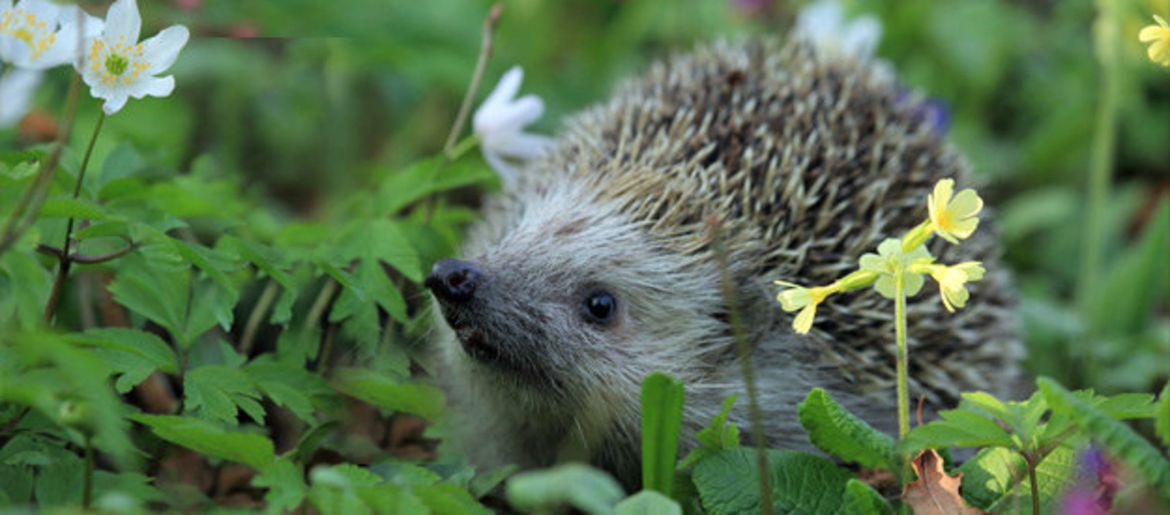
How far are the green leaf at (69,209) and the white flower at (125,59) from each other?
0.16 meters

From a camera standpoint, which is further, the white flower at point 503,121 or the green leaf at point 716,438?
the white flower at point 503,121

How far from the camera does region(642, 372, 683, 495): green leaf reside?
2.12 m

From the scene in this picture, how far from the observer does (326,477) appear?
5.30 ft

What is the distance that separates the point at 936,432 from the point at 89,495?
4.34 ft

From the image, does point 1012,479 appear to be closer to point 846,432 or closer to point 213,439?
point 846,432

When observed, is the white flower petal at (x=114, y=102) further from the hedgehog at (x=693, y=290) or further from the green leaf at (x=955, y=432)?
the green leaf at (x=955, y=432)

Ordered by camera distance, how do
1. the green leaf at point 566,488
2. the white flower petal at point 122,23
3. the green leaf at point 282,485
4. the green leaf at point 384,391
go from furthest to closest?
the green leaf at point 384,391
the white flower petal at point 122,23
the green leaf at point 282,485
the green leaf at point 566,488

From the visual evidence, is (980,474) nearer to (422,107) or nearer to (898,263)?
(898,263)

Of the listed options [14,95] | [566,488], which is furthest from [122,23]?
[566,488]

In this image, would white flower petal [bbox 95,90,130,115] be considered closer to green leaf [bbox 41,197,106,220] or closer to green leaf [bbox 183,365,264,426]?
green leaf [bbox 41,197,106,220]

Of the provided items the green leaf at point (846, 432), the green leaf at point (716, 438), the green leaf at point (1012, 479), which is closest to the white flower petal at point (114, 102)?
the green leaf at point (716, 438)

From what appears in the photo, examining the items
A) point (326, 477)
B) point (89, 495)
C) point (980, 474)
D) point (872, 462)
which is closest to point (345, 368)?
point (89, 495)

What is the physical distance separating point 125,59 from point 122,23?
0.07m

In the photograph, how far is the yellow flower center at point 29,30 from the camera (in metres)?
1.91
